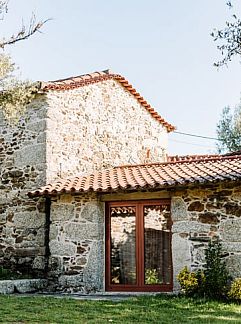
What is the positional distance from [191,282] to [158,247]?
1.67 meters

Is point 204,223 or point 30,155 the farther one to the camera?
point 30,155

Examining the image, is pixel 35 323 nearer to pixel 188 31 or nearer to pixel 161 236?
pixel 161 236

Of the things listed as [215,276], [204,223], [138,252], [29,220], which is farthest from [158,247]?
[29,220]

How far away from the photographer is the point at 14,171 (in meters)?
14.8

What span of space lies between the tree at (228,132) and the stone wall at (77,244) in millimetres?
19524

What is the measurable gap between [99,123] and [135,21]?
326 centimetres

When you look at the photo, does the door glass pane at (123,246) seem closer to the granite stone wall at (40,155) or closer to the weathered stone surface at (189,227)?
the weathered stone surface at (189,227)

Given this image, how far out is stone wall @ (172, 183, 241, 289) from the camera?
12.0 metres

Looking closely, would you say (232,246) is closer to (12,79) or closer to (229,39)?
(229,39)

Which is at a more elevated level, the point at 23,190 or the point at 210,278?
the point at 23,190

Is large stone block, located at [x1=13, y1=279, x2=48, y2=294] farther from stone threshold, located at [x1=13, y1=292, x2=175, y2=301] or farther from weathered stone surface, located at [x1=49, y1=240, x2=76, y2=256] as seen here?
weathered stone surface, located at [x1=49, y1=240, x2=76, y2=256]

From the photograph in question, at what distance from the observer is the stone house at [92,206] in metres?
12.4

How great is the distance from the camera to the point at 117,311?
31.9ft

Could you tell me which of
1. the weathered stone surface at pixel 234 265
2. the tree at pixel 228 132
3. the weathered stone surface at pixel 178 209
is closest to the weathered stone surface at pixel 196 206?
the weathered stone surface at pixel 178 209
